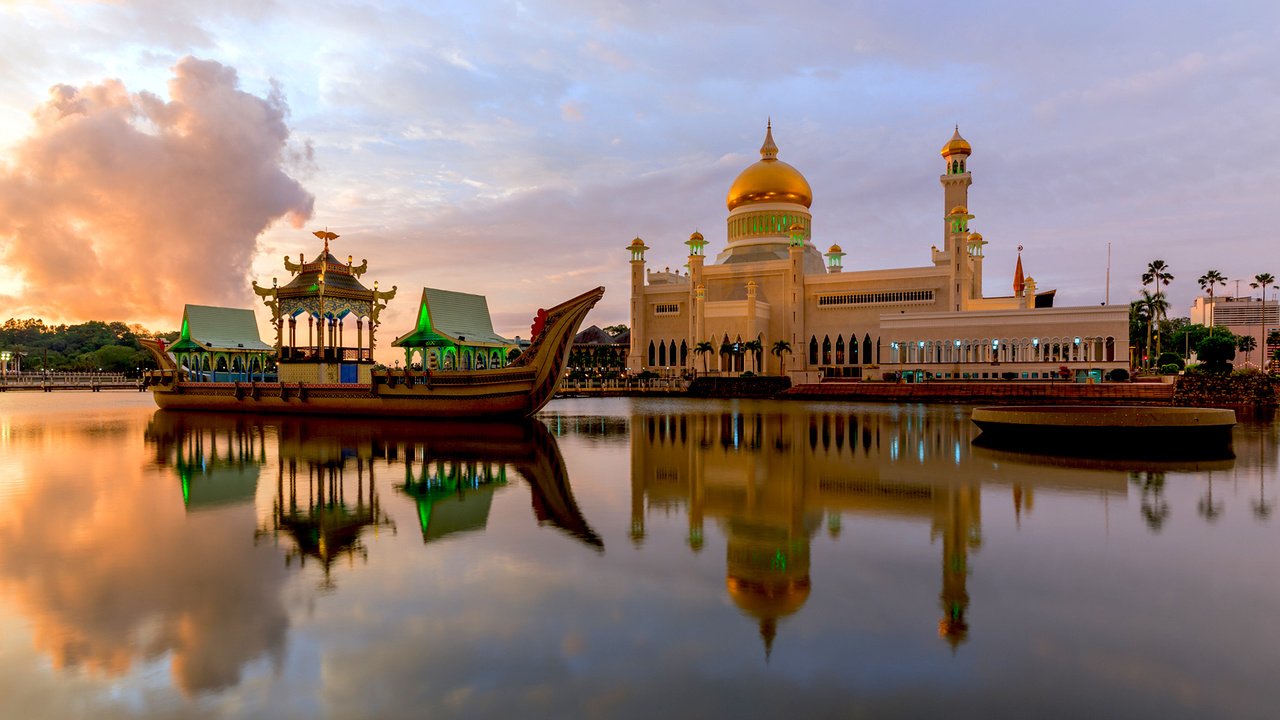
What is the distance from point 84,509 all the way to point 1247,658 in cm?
1268

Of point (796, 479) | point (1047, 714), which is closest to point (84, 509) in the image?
point (796, 479)

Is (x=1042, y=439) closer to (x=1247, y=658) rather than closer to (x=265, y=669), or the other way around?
(x=1247, y=658)

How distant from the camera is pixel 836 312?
5453cm

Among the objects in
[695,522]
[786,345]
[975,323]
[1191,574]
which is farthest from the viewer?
[786,345]

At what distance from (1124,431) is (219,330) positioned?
36.6 metres

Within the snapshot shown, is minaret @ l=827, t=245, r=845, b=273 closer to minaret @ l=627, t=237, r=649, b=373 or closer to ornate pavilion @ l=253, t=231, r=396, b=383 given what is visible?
minaret @ l=627, t=237, r=649, b=373

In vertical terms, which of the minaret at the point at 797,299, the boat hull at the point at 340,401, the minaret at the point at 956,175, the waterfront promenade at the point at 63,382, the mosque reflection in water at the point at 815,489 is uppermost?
the minaret at the point at 956,175

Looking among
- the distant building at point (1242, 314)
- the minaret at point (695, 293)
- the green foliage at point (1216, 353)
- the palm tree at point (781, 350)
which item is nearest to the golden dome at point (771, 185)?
the minaret at point (695, 293)

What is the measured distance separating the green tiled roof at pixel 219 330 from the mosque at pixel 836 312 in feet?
97.3

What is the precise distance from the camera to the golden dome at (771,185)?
2362 inches

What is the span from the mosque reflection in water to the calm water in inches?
2.5

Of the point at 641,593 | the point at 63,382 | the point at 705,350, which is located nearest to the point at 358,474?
the point at 641,593

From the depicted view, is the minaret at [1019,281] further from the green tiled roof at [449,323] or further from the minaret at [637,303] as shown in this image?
the green tiled roof at [449,323]

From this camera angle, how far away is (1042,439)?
17.0 metres
